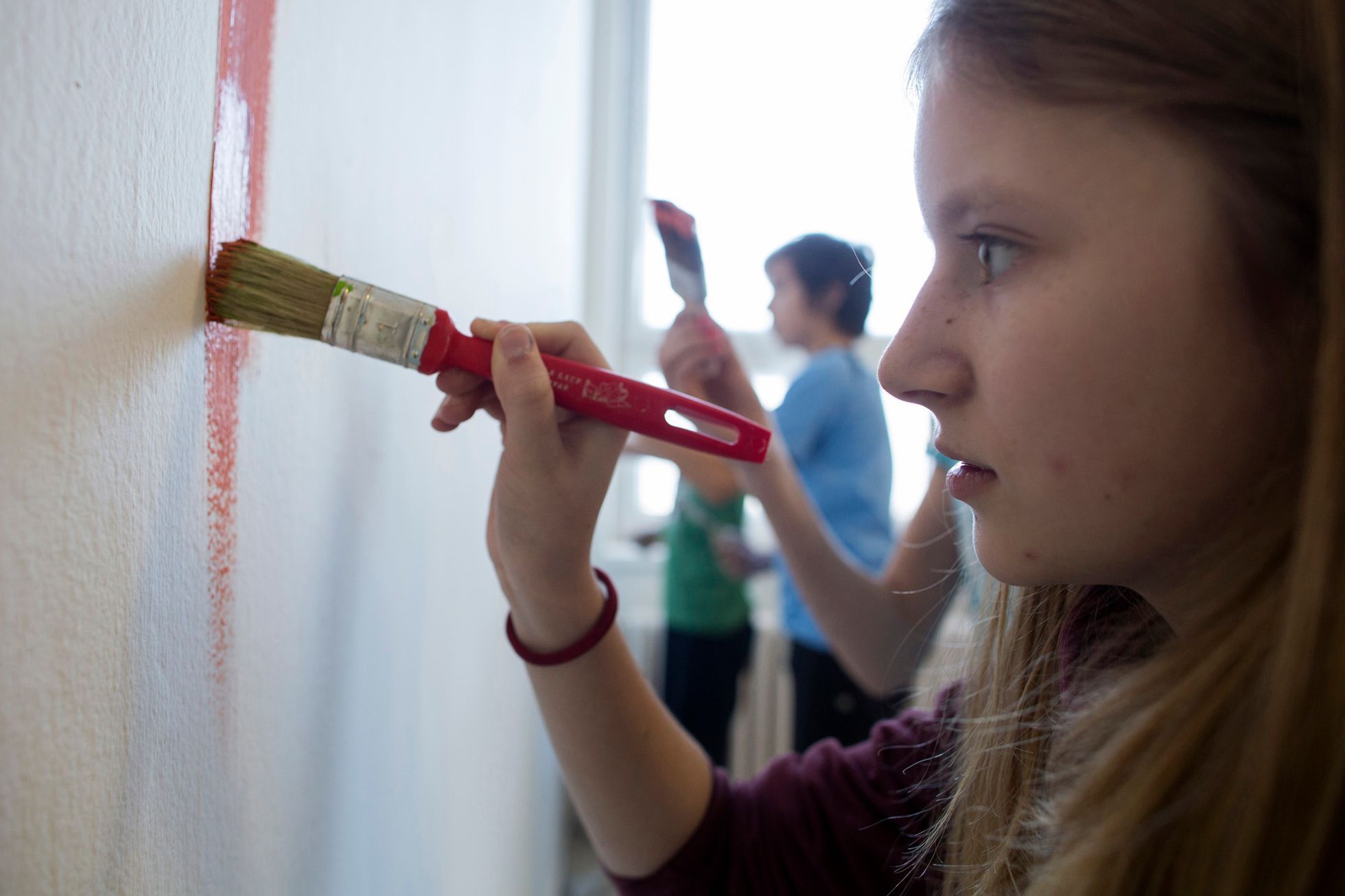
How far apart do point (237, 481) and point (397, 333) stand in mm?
102

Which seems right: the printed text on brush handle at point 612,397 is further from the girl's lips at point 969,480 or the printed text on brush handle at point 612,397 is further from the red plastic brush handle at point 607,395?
the girl's lips at point 969,480

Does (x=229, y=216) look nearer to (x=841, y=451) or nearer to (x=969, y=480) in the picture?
(x=969, y=480)

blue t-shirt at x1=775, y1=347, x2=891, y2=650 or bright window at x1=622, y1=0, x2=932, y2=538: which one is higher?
bright window at x1=622, y1=0, x2=932, y2=538

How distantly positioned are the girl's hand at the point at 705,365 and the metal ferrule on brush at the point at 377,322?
40cm

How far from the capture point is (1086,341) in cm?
36

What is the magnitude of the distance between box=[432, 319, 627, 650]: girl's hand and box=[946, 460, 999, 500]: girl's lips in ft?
0.66

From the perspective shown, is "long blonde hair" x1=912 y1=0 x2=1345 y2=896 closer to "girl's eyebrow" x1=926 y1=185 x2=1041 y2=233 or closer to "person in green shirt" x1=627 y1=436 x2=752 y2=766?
"girl's eyebrow" x1=926 y1=185 x2=1041 y2=233

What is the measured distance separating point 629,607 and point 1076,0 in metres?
1.84

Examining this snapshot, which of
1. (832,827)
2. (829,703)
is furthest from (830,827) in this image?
(829,703)

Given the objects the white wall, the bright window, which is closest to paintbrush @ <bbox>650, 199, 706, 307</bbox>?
the white wall

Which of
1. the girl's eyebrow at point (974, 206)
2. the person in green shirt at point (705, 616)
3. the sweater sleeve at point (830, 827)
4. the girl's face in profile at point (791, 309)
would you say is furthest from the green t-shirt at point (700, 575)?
the girl's eyebrow at point (974, 206)

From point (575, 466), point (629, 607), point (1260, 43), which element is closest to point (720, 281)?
point (629, 607)

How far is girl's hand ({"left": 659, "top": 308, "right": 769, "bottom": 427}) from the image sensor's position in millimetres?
821

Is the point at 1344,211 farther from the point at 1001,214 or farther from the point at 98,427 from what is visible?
the point at 98,427
